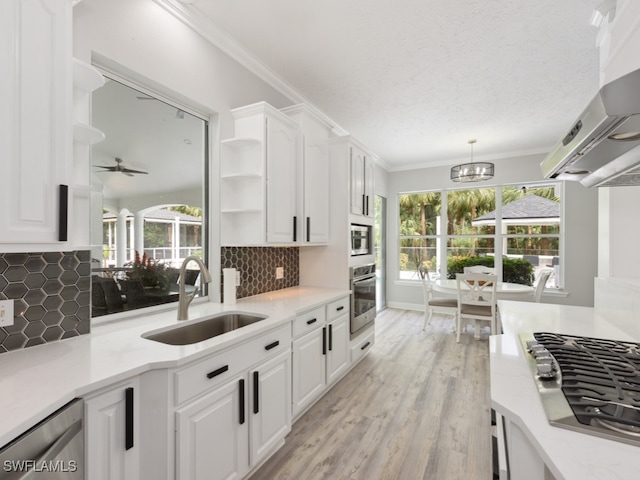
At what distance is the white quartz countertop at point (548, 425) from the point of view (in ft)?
2.01

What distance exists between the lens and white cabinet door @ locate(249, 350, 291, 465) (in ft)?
5.44

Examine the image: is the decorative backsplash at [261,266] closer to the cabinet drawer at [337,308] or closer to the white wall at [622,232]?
the cabinet drawer at [337,308]

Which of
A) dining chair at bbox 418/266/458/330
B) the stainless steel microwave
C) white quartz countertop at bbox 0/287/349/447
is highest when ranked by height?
the stainless steel microwave

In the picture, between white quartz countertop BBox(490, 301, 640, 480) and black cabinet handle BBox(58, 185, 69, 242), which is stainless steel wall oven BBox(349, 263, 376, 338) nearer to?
white quartz countertop BBox(490, 301, 640, 480)

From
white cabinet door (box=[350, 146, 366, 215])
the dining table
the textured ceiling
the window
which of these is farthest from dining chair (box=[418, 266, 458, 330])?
the textured ceiling

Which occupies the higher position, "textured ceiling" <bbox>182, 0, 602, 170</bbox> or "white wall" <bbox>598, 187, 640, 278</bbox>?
"textured ceiling" <bbox>182, 0, 602, 170</bbox>

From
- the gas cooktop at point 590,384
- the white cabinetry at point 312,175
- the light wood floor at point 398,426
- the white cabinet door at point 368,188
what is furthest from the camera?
the white cabinet door at point 368,188

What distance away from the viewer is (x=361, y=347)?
10.9 ft

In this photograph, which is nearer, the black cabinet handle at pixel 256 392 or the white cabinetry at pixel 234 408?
the white cabinetry at pixel 234 408

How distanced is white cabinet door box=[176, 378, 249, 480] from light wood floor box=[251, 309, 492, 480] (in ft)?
1.07

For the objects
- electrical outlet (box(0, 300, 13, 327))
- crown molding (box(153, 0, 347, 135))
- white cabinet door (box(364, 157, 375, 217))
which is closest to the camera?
electrical outlet (box(0, 300, 13, 327))

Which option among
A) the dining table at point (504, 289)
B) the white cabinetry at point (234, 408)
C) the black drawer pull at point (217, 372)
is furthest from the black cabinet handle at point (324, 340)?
the dining table at point (504, 289)

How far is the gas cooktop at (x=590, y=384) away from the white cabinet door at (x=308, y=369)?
1.39 metres

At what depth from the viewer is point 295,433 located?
2.13 meters
